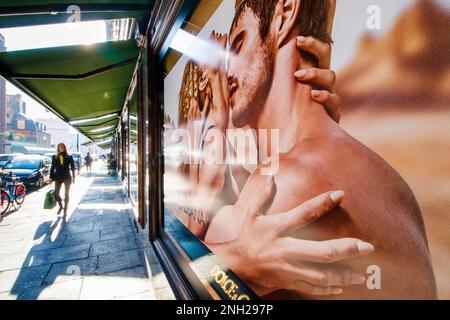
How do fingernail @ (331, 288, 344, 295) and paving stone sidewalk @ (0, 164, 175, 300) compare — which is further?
paving stone sidewalk @ (0, 164, 175, 300)

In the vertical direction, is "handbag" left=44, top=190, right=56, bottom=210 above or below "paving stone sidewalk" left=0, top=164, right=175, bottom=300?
above

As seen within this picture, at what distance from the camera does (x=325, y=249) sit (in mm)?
1118

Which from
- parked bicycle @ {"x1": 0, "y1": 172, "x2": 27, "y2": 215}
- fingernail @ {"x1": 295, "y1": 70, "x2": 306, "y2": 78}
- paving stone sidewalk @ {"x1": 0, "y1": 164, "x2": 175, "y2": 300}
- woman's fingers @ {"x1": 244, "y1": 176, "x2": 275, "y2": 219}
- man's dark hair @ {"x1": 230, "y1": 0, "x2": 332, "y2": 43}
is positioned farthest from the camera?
parked bicycle @ {"x1": 0, "y1": 172, "x2": 27, "y2": 215}

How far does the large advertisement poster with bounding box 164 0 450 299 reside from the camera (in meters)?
0.80

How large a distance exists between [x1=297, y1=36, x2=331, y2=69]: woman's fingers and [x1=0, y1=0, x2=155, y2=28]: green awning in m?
2.98

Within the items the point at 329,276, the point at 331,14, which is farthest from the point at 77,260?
the point at 331,14

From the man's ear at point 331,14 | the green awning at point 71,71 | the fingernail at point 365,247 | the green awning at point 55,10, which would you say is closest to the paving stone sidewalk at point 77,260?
the fingernail at point 365,247

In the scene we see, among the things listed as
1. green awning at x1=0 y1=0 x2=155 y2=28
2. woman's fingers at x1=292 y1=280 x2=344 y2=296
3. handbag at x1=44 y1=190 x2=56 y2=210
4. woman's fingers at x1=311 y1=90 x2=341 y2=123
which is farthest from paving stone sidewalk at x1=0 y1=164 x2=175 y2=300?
green awning at x1=0 y1=0 x2=155 y2=28

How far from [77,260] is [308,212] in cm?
369

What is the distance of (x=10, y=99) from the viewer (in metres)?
54.4

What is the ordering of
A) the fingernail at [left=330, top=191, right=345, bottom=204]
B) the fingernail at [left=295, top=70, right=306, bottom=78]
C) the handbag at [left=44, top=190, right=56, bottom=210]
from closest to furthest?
the fingernail at [left=330, top=191, right=345, bottom=204], the fingernail at [left=295, top=70, right=306, bottom=78], the handbag at [left=44, top=190, right=56, bottom=210]

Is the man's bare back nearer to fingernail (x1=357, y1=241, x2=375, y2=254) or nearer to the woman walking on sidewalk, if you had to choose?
fingernail (x1=357, y1=241, x2=375, y2=254)

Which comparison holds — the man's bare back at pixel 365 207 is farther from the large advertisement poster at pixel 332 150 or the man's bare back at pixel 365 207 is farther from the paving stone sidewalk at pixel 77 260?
the paving stone sidewalk at pixel 77 260
